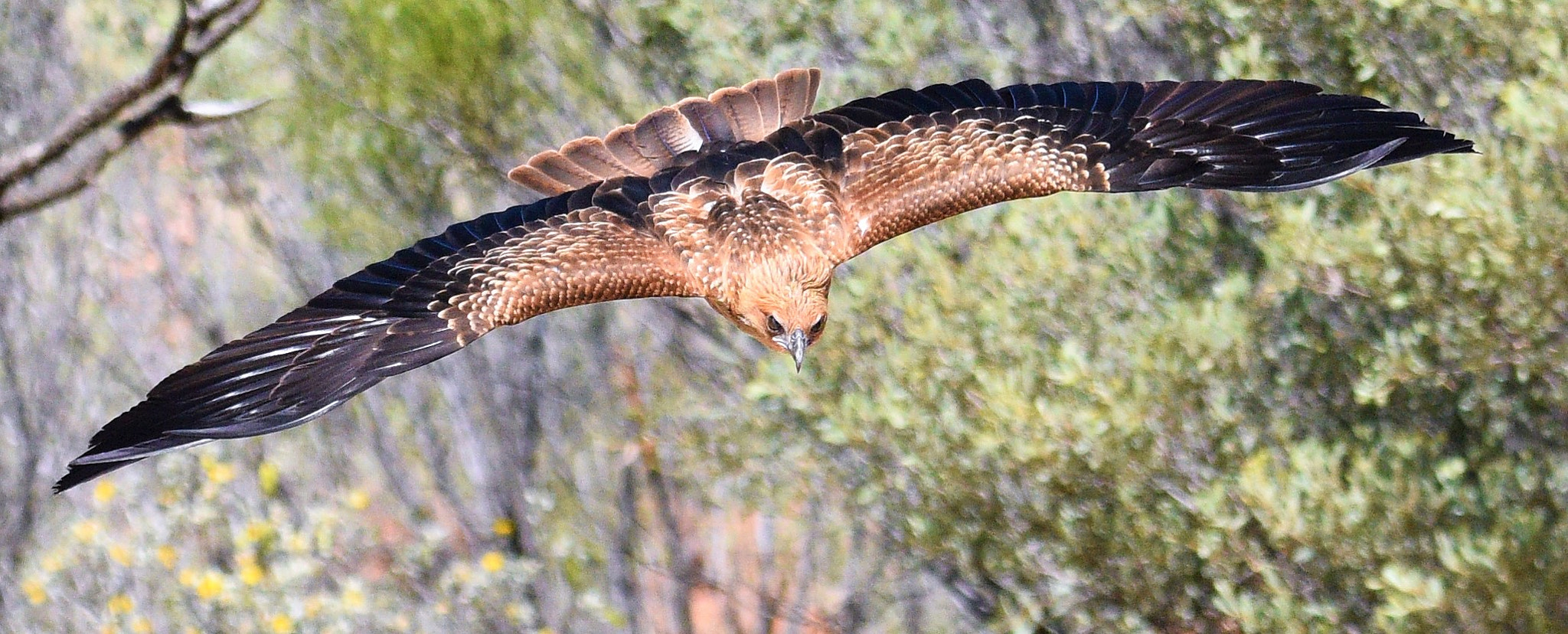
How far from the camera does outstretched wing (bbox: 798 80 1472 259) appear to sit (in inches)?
176

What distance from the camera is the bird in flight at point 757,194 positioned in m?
4.34

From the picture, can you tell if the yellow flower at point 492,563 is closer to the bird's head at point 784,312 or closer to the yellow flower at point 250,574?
the yellow flower at point 250,574

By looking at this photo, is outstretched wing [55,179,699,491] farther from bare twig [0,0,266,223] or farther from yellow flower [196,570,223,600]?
yellow flower [196,570,223,600]

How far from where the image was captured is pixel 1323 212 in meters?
5.41

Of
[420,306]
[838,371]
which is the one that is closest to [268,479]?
[838,371]

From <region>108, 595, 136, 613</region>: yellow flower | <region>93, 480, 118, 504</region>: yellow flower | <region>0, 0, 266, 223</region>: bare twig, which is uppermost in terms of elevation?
<region>0, 0, 266, 223</region>: bare twig

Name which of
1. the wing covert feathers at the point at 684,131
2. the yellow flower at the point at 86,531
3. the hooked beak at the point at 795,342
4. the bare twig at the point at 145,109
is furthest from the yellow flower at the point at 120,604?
the bare twig at the point at 145,109

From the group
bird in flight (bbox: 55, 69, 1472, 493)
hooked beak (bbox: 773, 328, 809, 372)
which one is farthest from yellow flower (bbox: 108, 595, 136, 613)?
hooked beak (bbox: 773, 328, 809, 372)

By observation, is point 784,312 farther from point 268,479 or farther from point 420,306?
point 268,479

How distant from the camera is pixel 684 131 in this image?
499cm

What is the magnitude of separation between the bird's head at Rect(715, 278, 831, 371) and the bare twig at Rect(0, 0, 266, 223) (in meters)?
1.75

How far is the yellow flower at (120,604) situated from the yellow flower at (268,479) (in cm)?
81

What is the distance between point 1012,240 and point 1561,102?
5.91 feet

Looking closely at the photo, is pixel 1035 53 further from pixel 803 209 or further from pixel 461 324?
pixel 461 324
